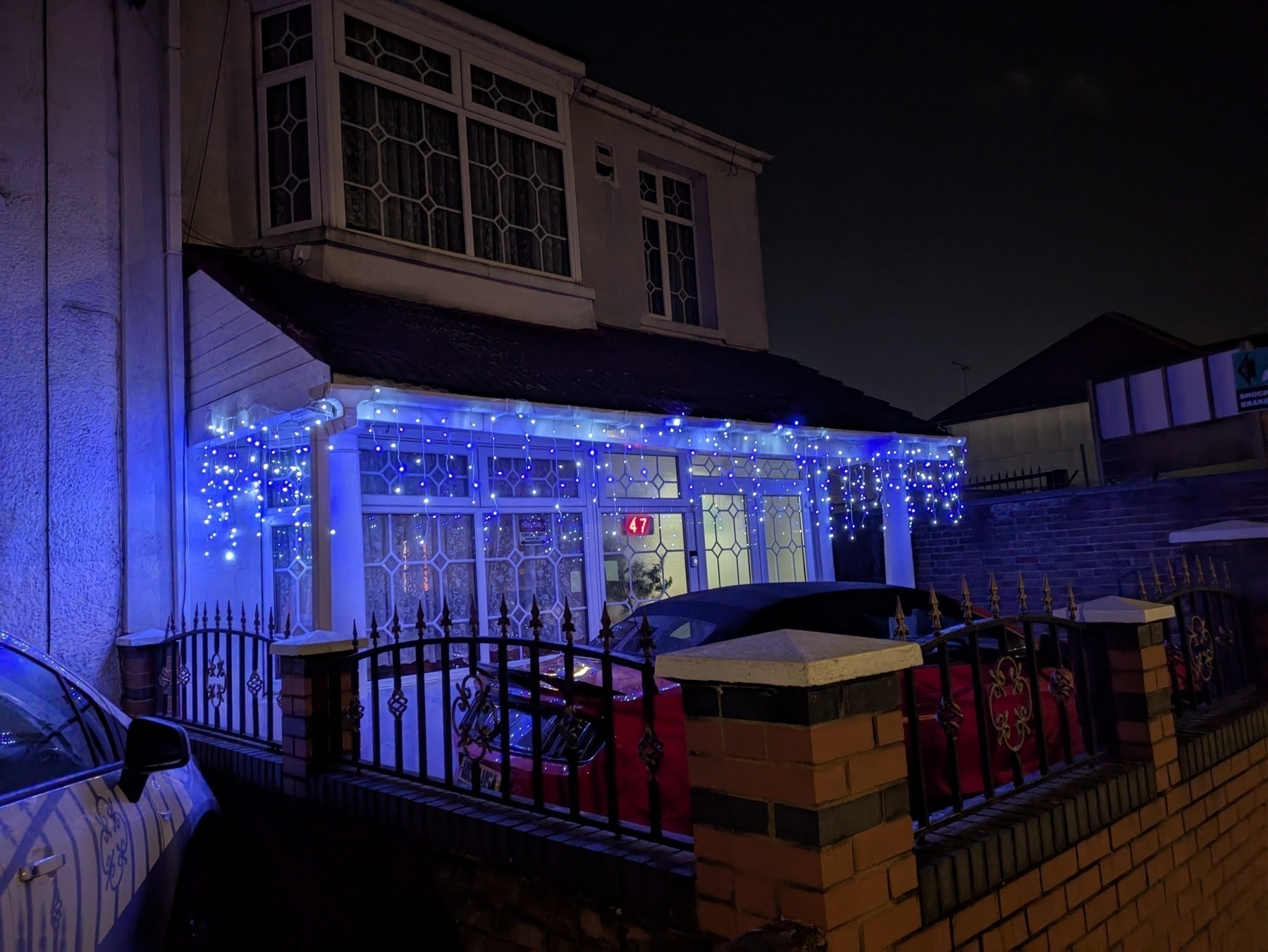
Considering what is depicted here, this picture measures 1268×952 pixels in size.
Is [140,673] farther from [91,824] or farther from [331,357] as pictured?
[91,824]

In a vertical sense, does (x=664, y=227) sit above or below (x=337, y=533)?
above

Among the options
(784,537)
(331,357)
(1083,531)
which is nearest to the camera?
(331,357)

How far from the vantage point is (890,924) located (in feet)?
7.58

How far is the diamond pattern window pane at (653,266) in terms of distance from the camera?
11117mm

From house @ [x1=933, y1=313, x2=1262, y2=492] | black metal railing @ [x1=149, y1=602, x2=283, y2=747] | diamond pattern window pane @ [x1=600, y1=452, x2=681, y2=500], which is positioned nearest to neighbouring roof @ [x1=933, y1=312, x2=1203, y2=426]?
house @ [x1=933, y1=313, x2=1262, y2=492]

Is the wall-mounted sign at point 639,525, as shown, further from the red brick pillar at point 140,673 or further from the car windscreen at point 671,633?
the red brick pillar at point 140,673

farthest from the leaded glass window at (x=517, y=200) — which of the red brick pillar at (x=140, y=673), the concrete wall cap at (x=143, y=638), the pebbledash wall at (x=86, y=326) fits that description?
the red brick pillar at (x=140, y=673)

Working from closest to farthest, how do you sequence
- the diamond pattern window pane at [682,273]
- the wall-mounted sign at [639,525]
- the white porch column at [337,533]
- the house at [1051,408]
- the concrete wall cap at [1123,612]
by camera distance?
the concrete wall cap at [1123,612], the white porch column at [337,533], the wall-mounted sign at [639,525], the diamond pattern window pane at [682,273], the house at [1051,408]

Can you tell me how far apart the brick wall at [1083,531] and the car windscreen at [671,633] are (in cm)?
676

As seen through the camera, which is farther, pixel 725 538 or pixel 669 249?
pixel 669 249

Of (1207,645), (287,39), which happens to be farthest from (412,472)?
(1207,645)

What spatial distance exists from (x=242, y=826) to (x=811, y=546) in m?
7.57

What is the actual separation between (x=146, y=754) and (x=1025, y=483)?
65.4 feet

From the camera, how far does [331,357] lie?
549 centimetres
